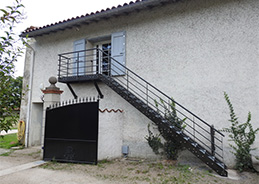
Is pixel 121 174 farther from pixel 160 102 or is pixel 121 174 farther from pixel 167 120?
pixel 160 102

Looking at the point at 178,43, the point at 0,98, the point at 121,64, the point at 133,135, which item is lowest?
the point at 133,135

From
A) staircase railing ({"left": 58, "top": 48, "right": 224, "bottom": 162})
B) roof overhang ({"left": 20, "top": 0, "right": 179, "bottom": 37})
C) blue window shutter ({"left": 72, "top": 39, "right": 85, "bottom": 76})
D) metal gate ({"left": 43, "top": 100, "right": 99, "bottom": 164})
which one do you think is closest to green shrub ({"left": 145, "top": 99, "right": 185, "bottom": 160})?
staircase railing ({"left": 58, "top": 48, "right": 224, "bottom": 162})

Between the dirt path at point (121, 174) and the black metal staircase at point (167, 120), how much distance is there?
0.46 m

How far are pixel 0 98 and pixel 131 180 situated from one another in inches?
128

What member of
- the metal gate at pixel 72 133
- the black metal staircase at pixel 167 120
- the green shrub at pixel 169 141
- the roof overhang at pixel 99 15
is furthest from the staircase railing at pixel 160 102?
the metal gate at pixel 72 133

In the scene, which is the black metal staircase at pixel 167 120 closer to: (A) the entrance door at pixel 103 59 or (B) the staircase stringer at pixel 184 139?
(B) the staircase stringer at pixel 184 139

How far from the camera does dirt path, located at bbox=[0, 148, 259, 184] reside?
4133 mm

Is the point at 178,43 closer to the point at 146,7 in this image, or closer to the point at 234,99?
the point at 146,7

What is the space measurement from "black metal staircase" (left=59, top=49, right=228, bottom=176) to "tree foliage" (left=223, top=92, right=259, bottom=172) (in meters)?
0.38

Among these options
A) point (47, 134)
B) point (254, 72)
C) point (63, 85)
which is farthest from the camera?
Result: point (63, 85)

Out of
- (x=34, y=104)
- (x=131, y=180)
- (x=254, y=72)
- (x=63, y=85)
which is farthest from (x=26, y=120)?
(x=254, y=72)

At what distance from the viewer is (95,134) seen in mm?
5344

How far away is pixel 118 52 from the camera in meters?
7.05

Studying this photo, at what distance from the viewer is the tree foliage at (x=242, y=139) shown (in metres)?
4.96
